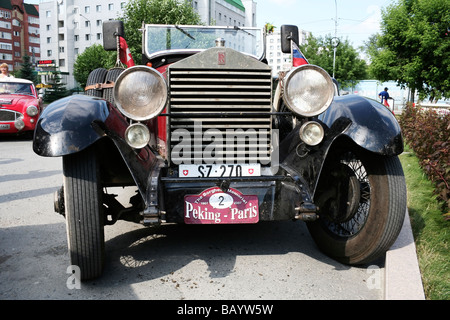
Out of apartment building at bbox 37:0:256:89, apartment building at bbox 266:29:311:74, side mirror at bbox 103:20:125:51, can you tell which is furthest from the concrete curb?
apartment building at bbox 37:0:256:89

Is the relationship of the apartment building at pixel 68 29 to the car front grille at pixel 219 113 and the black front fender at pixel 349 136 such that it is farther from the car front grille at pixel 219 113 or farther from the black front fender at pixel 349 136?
the black front fender at pixel 349 136

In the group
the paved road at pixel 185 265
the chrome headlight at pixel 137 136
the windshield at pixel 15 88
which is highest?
the windshield at pixel 15 88

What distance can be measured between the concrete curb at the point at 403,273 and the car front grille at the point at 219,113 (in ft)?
4.12

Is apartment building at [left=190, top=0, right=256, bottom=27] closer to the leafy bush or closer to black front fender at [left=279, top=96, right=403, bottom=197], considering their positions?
the leafy bush

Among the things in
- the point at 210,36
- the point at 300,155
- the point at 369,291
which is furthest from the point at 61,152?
the point at 210,36

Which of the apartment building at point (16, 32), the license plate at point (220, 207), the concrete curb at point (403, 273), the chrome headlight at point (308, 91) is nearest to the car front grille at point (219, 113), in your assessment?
the chrome headlight at point (308, 91)

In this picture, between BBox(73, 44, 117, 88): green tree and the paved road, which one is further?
BBox(73, 44, 117, 88): green tree

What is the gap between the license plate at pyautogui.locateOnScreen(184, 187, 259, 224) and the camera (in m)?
2.99

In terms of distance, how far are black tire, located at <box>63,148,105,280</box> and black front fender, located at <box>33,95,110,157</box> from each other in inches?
4.7

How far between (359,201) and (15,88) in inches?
463

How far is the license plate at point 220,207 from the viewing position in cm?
299

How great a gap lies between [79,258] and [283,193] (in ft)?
4.88
